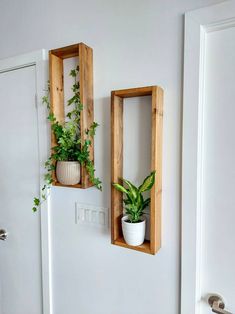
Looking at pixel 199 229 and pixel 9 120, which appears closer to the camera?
pixel 199 229

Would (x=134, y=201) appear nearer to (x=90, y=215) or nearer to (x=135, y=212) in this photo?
(x=135, y=212)

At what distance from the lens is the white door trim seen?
0.80 meters

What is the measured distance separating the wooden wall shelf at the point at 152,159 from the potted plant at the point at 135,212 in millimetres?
29

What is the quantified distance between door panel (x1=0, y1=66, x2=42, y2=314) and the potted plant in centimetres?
61

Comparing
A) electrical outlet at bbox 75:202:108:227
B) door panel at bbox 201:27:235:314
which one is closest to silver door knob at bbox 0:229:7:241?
electrical outlet at bbox 75:202:108:227

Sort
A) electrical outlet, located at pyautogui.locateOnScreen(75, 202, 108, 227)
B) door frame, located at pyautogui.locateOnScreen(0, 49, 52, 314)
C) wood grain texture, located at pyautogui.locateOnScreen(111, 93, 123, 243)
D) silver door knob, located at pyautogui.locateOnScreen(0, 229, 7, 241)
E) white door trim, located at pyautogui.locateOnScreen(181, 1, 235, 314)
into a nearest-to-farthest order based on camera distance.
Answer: white door trim, located at pyautogui.locateOnScreen(181, 1, 235, 314)
wood grain texture, located at pyautogui.locateOnScreen(111, 93, 123, 243)
electrical outlet, located at pyautogui.locateOnScreen(75, 202, 108, 227)
door frame, located at pyautogui.locateOnScreen(0, 49, 52, 314)
silver door knob, located at pyautogui.locateOnScreen(0, 229, 7, 241)

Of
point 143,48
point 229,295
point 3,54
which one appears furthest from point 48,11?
point 229,295

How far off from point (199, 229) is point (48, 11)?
1.28 meters

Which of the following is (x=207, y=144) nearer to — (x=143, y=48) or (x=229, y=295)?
(x=143, y=48)

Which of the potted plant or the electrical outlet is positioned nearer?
the potted plant

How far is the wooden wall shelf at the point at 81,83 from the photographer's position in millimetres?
966

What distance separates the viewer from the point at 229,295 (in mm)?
843

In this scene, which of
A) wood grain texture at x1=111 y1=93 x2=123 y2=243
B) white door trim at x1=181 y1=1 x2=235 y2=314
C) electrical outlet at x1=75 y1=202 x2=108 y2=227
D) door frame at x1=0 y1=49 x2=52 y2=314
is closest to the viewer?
white door trim at x1=181 y1=1 x2=235 y2=314

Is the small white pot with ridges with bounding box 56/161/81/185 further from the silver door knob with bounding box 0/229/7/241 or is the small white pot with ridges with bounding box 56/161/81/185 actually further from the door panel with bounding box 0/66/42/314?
the silver door knob with bounding box 0/229/7/241
